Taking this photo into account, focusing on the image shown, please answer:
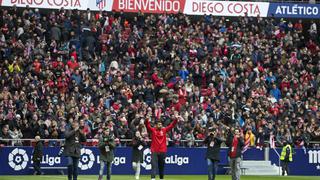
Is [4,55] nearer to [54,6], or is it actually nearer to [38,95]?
[38,95]

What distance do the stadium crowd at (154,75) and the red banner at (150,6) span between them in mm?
777

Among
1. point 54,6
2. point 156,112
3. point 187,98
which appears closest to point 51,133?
point 156,112

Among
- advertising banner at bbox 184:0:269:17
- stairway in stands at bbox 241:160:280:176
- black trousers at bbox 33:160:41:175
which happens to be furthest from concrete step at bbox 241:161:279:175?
advertising banner at bbox 184:0:269:17

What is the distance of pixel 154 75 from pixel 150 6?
308 inches

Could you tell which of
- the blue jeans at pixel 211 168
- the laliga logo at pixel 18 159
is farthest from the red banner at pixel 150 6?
the blue jeans at pixel 211 168

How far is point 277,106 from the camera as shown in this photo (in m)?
48.4

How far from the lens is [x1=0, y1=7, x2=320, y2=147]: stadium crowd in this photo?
139ft

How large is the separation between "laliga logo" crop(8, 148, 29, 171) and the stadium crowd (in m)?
0.69

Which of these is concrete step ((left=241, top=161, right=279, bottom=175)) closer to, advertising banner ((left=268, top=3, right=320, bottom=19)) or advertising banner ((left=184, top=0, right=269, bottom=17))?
advertising banner ((left=184, top=0, right=269, bottom=17))

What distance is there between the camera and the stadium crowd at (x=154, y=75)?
42.4m

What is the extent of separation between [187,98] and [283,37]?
10.4 meters

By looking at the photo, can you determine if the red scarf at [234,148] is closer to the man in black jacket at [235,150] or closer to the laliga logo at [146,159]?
the man in black jacket at [235,150]

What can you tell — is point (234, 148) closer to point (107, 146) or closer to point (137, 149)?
point (107, 146)

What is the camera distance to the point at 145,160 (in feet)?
139
